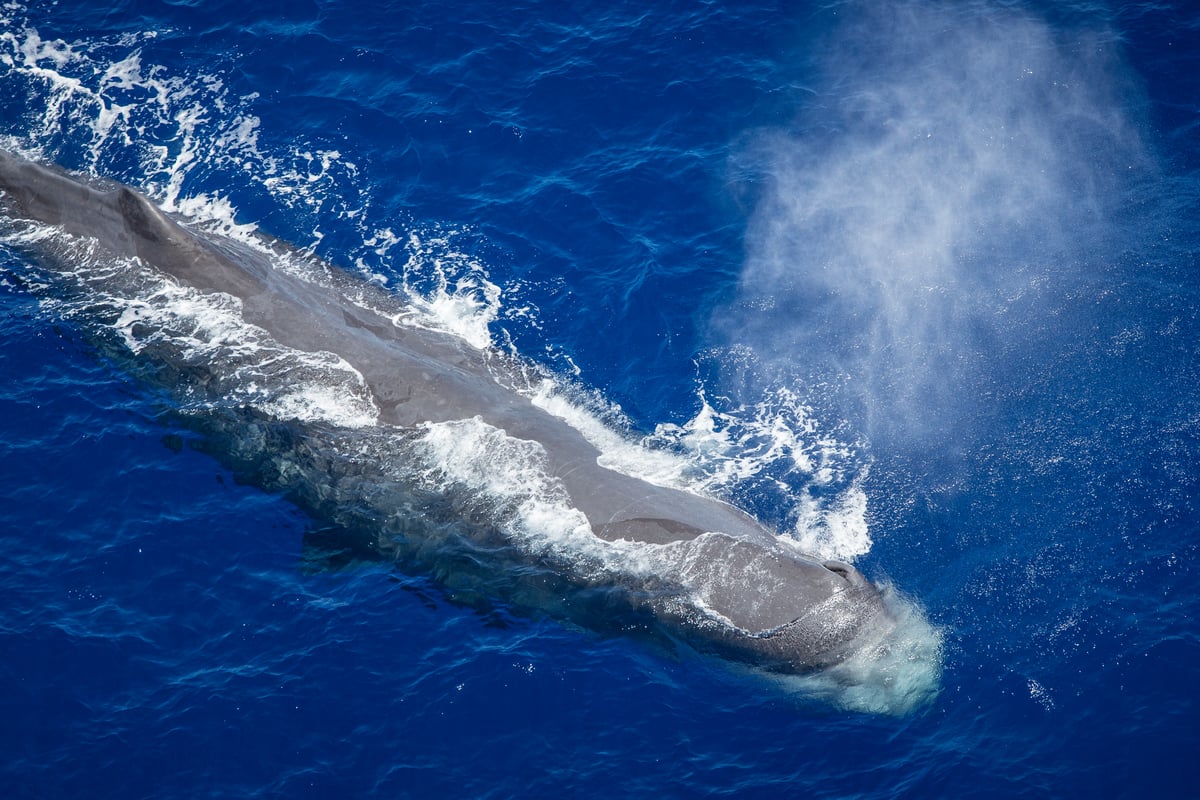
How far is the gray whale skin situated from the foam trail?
701 cm

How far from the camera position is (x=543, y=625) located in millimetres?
26609

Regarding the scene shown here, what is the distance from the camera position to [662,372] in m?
33.0

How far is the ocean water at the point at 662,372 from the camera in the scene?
24.5 metres

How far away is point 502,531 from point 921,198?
20948 millimetres

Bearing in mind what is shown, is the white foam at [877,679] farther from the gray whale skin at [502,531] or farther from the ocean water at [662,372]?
the gray whale skin at [502,531]

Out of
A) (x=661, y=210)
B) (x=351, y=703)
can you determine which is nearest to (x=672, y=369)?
(x=661, y=210)

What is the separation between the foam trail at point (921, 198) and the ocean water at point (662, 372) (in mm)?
156

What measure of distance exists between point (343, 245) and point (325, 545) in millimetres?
12753

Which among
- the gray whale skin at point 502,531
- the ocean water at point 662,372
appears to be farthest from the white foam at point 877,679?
the gray whale skin at point 502,531

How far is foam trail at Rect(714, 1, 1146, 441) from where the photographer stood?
3278cm

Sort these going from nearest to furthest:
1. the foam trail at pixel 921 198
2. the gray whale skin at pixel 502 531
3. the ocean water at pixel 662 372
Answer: the ocean water at pixel 662 372 → the gray whale skin at pixel 502 531 → the foam trail at pixel 921 198

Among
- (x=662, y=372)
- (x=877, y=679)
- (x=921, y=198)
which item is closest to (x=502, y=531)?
(x=662, y=372)

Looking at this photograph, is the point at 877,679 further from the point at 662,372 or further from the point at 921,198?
the point at 921,198

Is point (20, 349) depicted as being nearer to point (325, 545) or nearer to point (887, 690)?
point (325, 545)
